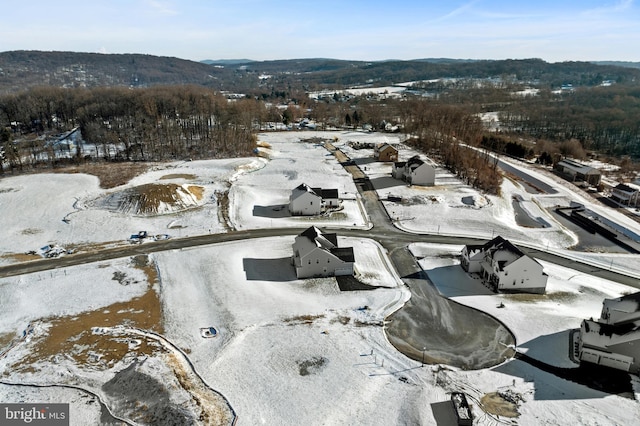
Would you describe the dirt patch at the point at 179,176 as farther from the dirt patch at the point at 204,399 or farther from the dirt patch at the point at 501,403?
the dirt patch at the point at 501,403

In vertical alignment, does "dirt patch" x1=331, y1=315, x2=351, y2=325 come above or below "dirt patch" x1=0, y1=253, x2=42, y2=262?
below

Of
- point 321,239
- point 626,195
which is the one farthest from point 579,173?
point 321,239

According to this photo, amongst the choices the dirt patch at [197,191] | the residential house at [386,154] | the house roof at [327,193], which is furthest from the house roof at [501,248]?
the residential house at [386,154]

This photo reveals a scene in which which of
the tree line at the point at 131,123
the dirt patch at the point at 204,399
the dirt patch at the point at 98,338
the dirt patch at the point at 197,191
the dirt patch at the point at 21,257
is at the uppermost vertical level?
the tree line at the point at 131,123

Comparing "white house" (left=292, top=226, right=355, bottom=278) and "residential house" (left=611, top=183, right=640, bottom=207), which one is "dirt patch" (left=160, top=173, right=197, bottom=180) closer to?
"white house" (left=292, top=226, right=355, bottom=278)

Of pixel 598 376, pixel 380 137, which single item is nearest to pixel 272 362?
pixel 598 376

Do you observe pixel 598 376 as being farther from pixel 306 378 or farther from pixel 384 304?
pixel 306 378

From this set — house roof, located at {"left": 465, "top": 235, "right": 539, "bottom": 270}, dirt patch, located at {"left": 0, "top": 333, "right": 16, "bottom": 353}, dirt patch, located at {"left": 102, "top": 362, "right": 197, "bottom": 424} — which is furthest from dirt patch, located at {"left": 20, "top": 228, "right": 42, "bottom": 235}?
house roof, located at {"left": 465, "top": 235, "right": 539, "bottom": 270}
